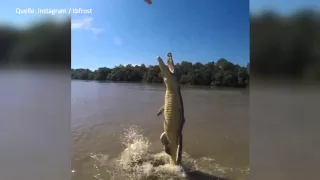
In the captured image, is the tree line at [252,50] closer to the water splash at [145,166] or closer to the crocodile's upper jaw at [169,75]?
the crocodile's upper jaw at [169,75]

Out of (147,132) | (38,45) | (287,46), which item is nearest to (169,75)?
Result: (147,132)

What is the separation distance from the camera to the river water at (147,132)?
170 cm

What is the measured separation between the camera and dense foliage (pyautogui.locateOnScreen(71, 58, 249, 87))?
1.68 metres

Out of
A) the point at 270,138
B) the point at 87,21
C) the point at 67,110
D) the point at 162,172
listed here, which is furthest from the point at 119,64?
the point at 270,138

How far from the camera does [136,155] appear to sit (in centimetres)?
174

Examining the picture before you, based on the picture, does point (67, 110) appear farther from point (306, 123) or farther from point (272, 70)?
point (306, 123)

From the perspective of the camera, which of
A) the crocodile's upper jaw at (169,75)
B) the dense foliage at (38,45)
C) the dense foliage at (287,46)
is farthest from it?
the dense foliage at (287,46)

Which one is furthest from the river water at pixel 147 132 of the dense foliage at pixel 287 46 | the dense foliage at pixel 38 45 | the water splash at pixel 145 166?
the dense foliage at pixel 287 46

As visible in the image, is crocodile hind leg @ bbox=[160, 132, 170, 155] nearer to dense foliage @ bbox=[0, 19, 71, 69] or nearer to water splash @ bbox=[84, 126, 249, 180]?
water splash @ bbox=[84, 126, 249, 180]

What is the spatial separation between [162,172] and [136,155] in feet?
0.62

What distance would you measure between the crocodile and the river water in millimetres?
54

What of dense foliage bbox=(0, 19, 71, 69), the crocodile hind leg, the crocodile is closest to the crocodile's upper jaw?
the crocodile

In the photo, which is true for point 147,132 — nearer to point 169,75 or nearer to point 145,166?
point 145,166

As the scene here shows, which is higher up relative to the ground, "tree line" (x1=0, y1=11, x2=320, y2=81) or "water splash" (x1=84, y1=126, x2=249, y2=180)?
"tree line" (x1=0, y1=11, x2=320, y2=81)
